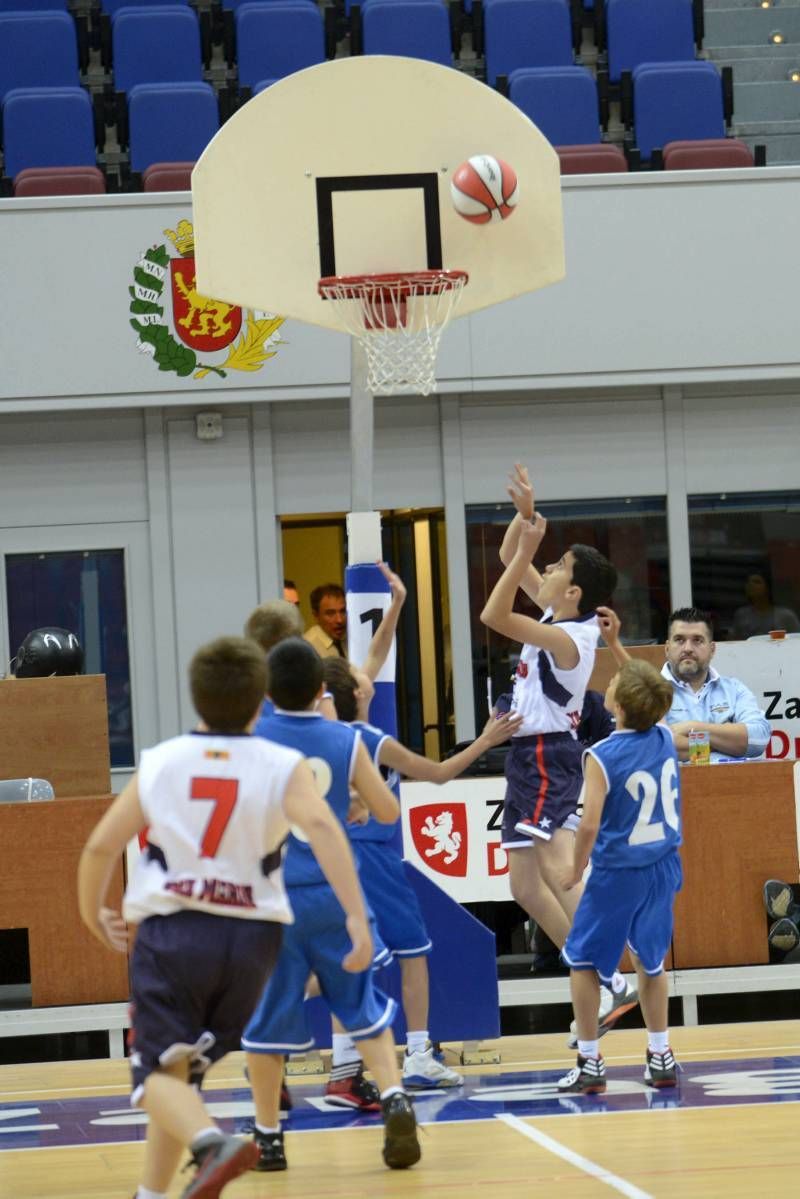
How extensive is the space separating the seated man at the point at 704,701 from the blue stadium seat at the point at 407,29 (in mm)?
7349

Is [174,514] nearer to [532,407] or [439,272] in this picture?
[532,407]

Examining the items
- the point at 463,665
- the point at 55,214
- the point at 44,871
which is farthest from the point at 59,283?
the point at 44,871

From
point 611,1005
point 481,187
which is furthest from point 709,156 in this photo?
point 611,1005

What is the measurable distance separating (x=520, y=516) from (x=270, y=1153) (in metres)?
2.54

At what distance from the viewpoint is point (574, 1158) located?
203 inches

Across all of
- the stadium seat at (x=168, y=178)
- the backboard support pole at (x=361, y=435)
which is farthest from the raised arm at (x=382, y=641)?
the stadium seat at (x=168, y=178)

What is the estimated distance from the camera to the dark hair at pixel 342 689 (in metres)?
5.92

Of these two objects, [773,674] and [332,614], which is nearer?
[773,674]

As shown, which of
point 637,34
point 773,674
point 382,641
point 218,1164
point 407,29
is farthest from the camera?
point 637,34

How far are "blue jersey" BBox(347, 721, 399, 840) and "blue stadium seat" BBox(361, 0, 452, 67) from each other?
9.04 m

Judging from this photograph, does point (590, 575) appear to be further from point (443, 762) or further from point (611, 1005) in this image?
point (611, 1005)

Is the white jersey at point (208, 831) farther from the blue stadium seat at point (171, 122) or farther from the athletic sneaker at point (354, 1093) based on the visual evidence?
the blue stadium seat at point (171, 122)

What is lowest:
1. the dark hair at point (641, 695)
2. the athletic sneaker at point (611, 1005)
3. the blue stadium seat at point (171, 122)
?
the athletic sneaker at point (611, 1005)

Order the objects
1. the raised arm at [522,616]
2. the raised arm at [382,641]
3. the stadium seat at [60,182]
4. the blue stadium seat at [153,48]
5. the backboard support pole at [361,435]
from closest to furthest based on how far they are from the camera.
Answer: the raised arm at [382,641], the raised arm at [522,616], the backboard support pole at [361,435], the stadium seat at [60,182], the blue stadium seat at [153,48]
